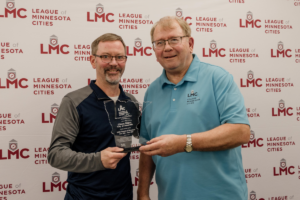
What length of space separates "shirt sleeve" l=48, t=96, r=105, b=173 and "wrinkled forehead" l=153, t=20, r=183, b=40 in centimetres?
71

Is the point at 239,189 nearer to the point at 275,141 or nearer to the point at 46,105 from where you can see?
the point at 275,141

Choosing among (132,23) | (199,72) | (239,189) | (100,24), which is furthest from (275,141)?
(100,24)

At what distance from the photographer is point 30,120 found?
1885 mm

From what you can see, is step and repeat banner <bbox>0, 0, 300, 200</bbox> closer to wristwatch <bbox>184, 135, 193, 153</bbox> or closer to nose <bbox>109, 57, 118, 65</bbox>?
nose <bbox>109, 57, 118, 65</bbox>

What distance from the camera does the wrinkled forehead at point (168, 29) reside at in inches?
50.0

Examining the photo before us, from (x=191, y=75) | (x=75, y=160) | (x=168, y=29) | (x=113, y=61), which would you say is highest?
(x=168, y=29)

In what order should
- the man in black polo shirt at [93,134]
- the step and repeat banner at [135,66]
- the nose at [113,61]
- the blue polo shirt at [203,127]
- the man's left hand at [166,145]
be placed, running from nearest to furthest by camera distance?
the man's left hand at [166,145] < the blue polo shirt at [203,127] < the man in black polo shirt at [93,134] < the nose at [113,61] < the step and repeat banner at [135,66]

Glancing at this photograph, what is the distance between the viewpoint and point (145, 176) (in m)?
1.45

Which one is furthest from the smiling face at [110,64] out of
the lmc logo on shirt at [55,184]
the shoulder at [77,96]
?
the lmc logo on shirt at [55,184]

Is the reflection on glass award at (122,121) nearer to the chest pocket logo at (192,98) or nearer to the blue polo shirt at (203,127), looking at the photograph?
the blue polo shirt at (203,127)

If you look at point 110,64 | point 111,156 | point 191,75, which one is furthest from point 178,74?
point 111,156

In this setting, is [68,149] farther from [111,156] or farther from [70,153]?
[111,156]

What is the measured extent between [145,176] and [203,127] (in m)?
0.55

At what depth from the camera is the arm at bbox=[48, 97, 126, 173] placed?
3.74 ft
